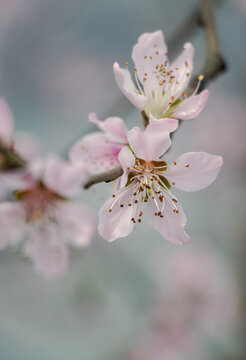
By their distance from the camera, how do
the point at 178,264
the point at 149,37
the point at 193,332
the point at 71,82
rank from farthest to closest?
1. the point at 71,82
2. the point at 178,264
3. the point at 193,332
4. the point at 149,37

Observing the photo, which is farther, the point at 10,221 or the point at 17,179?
the point at 10,221

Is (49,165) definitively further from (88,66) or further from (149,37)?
(88,66)

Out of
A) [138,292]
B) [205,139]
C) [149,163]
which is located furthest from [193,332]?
[149,163]

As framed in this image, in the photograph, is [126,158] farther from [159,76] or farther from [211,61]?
[211,61]

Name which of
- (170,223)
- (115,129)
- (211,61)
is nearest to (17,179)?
(115,129)

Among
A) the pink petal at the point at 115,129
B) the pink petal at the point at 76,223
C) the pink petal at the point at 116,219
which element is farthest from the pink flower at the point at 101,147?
the pink petal at the point at 76,223

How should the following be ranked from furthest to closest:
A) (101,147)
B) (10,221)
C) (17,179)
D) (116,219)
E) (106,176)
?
1. (10,221)
2. (17,179)
3. (101,147)
4. (116,219)
5. (106,176)

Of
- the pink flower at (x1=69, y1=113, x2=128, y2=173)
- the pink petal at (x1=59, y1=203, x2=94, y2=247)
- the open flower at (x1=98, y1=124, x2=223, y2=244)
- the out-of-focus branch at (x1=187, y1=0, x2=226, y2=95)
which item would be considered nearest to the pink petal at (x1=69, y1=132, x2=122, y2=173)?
the pink flower at (x1=69, y1=113, x2=128, y2=173)

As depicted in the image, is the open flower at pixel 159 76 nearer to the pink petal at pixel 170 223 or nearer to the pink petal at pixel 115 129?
the pink petal at pixel 115 129
